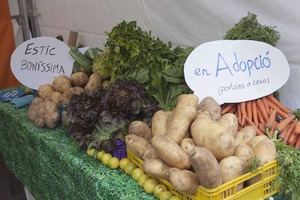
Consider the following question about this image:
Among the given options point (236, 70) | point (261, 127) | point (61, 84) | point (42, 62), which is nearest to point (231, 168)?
point (261, 127)

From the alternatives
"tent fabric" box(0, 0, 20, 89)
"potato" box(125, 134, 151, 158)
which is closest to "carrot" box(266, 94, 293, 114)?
"potato" box(125, 134, 151, 158)

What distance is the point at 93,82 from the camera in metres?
1.96

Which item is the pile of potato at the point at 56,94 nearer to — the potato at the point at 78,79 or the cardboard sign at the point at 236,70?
the potato at the point at 78,79

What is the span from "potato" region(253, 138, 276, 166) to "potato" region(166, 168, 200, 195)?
21cm

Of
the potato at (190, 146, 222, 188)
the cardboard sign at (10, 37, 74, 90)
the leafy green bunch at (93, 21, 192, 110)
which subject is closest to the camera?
the potato at (190, 146, 222, 188)

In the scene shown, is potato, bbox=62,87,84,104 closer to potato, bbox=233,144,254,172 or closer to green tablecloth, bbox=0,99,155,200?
green tablecloth, bbox=0,99,155,200

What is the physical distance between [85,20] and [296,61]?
1.78 meters

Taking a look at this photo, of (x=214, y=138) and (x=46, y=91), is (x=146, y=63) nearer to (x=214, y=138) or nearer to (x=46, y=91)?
(x=46, y=91)

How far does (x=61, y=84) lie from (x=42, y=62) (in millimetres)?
299

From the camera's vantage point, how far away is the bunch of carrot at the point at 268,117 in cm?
128

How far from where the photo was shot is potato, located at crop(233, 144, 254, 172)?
3.43ft

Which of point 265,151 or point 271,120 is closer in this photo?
point 265,151

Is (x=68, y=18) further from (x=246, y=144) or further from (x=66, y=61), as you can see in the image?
(x=246, y=144)

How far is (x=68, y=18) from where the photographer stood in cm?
309
